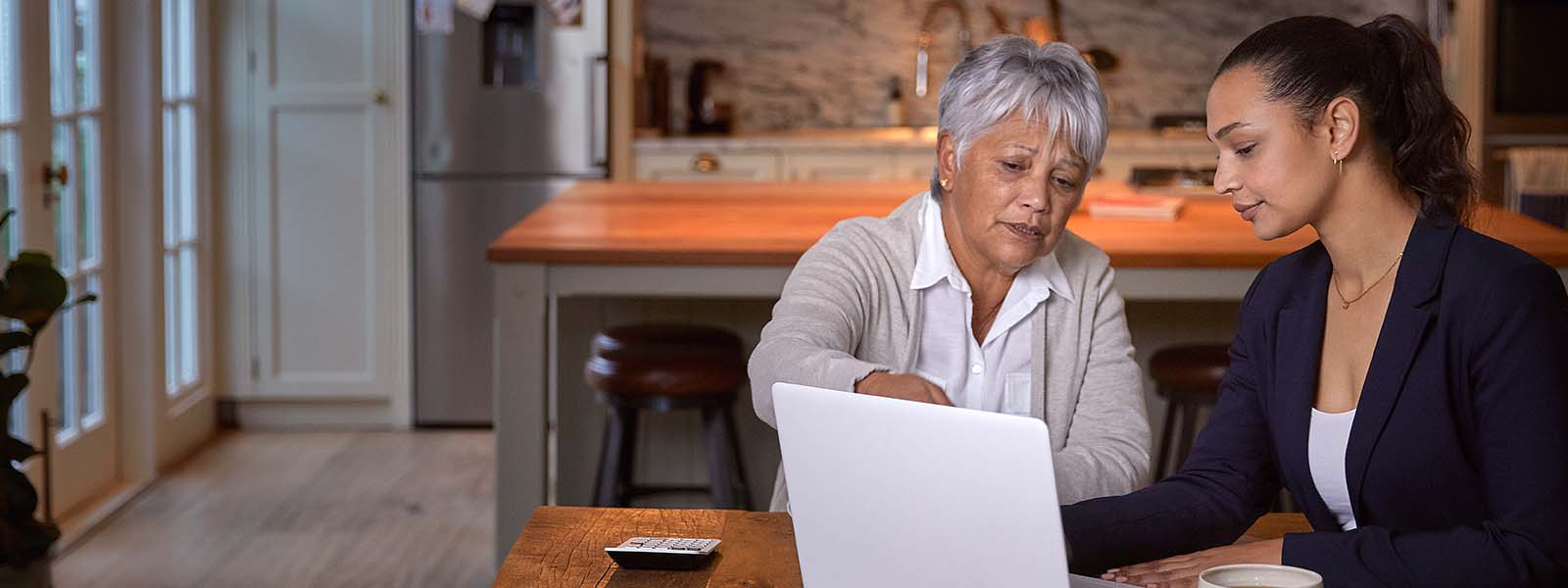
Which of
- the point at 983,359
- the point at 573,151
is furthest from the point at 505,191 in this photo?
the point at 983,359

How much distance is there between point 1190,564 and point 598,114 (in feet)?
12.4

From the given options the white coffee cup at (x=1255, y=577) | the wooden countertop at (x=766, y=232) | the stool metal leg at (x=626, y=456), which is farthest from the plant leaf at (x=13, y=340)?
the white coffee cup at (x=1255, y=577)

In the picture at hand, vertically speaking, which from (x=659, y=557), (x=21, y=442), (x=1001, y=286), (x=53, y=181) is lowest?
(x=21, y=442)

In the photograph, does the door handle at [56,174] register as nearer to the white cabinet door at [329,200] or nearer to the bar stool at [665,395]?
the white cabinet door at [329,200]

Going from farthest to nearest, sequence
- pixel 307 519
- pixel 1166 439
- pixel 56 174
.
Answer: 1. pixel 307 519
2. pixel 56 174
3. pixel 1166 439

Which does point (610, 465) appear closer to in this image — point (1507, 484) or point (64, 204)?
point (64, 204)

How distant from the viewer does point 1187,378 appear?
3197 mm

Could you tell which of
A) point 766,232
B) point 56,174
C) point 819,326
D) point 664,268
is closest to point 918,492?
point 819,326

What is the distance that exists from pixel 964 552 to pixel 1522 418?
0.61 meters

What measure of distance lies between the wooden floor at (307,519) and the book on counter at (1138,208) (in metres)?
1.54

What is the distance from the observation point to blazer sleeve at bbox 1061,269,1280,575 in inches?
63.0

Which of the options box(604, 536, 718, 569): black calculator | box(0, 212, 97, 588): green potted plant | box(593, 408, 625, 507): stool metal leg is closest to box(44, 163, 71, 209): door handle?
box(0, 212, 97, 588): green potted plant

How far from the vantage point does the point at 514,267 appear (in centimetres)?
303

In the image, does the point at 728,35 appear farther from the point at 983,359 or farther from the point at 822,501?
the point at 822,501
